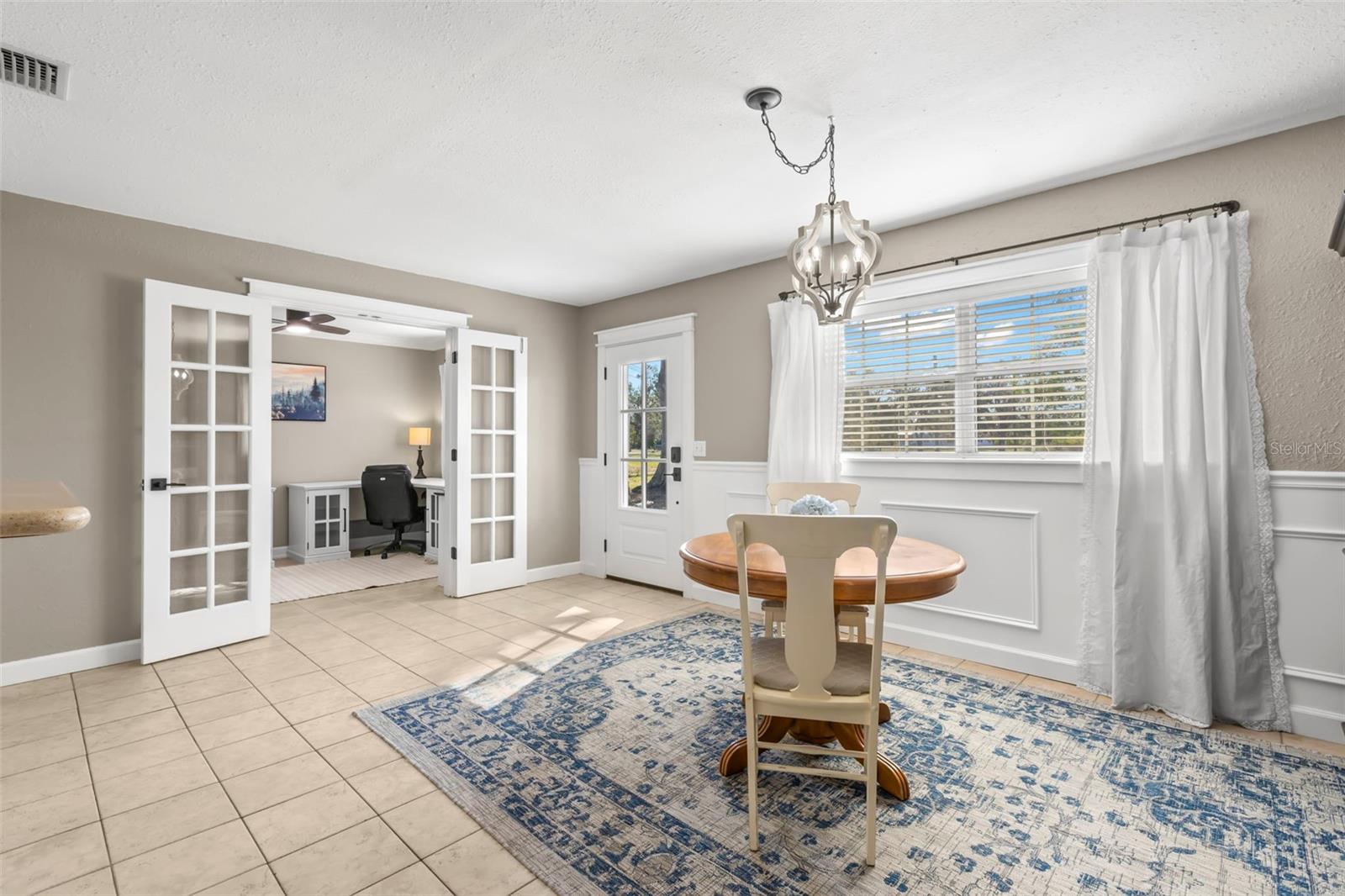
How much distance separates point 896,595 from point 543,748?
1.49m

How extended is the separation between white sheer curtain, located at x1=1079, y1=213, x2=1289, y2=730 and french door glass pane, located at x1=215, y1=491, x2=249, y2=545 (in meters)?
4.76

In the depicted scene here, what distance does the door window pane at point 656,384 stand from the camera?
5000 mm

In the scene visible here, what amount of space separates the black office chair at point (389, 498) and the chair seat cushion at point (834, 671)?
5.50 m

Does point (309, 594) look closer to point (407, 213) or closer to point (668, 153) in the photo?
point (407, 213)

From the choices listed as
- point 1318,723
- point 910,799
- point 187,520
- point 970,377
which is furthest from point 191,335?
point 1318,723

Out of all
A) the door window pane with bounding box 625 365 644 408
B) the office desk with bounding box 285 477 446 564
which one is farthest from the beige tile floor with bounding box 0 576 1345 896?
the office desk with bounding box 285 477 446 564

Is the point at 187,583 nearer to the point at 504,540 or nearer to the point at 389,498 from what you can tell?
the point at 504,540

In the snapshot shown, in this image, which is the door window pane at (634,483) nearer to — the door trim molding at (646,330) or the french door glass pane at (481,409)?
the door trim molding at (646,330)

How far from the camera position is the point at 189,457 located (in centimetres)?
357

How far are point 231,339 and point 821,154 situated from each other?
142 inches

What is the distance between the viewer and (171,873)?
1.70 m

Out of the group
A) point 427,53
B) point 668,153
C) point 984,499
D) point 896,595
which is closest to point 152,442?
point 427,53

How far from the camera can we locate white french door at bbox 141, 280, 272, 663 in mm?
3373

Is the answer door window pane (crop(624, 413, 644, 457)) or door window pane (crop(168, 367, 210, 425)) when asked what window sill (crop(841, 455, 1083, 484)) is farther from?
door window pane (crop(168, 367, 210, 425))
